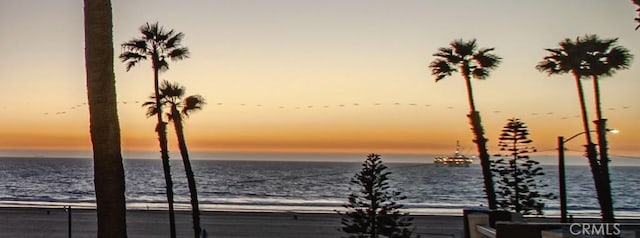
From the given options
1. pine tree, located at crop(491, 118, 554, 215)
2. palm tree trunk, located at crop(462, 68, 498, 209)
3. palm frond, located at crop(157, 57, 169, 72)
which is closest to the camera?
pine tree, located at crop(491, 118, 554, 215)

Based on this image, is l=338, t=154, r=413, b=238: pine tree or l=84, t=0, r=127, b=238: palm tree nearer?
l=84, t=0, r=127, b=238: palm tree

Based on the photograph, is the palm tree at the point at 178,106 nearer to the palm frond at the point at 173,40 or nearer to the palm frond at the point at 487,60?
the palm frond at the point at 173,40

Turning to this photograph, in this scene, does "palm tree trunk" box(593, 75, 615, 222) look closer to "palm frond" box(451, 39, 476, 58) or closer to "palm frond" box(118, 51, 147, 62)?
"palm frond" box(451, 39, 476, 58)

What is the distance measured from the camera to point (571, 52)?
2216 centimetres

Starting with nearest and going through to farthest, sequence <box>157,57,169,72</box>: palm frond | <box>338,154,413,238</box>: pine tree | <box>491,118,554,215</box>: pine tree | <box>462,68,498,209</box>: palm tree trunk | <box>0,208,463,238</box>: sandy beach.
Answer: <box>338,154,413,238</box>: pine tree, <box>491,118,554,215</box>: pine tree, <box>157,57,169,72</box>: palm frond, <box>462,68,498,209</box>: palm tree trunk, <box>0,208,463,238</box>: sandy beach

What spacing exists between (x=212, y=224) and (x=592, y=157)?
16893 millimetres

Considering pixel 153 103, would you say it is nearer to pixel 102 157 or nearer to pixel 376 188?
pixel 376 188

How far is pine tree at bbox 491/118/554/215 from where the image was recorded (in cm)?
2009

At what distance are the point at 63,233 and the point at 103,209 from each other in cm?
2209

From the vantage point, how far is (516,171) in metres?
20.2

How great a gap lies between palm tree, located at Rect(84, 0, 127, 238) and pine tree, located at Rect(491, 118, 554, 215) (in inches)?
642

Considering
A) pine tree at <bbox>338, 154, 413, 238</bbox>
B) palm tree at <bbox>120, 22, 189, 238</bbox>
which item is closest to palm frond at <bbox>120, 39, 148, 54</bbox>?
palm tree at <bbox>120, 22, 189, 238</bbox>

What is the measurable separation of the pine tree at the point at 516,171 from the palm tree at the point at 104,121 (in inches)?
642

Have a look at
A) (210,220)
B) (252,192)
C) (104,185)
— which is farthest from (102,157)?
(252,192)
